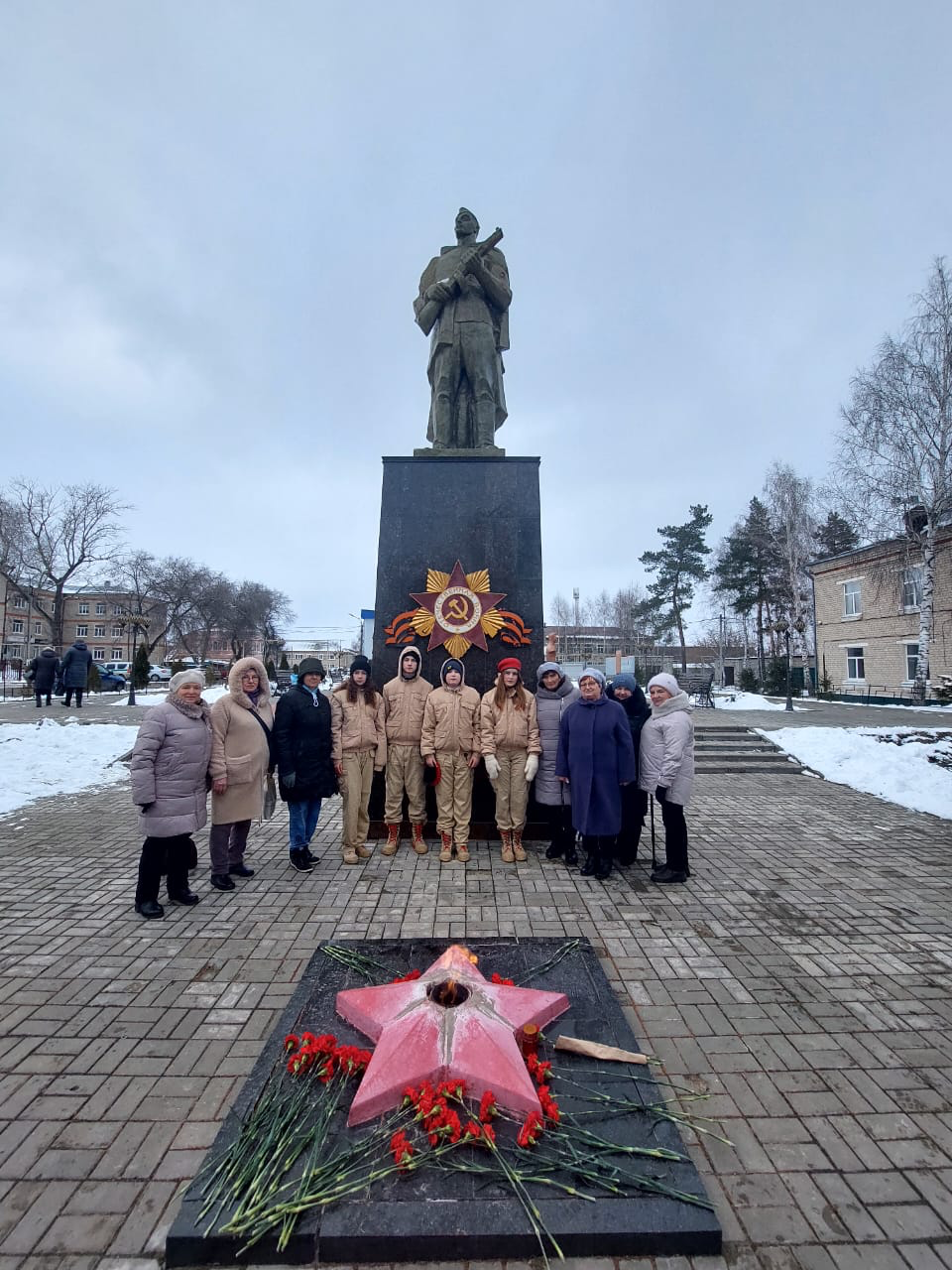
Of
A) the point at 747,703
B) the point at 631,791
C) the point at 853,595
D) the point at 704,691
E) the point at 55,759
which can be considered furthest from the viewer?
the point at 853,595

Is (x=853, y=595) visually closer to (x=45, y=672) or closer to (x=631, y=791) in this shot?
(x=631, y=791)

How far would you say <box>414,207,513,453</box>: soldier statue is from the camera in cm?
703

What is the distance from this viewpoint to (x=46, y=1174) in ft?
6.59

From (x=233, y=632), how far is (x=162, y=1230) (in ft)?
179

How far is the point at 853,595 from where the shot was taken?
2823cm

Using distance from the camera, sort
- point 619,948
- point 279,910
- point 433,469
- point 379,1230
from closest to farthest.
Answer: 1. point 379,1230
2. point 619,948
3. point 279,910
4. point 433,469

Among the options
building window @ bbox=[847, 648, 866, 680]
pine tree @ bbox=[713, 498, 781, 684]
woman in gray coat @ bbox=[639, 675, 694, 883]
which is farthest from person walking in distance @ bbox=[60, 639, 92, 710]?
pine tree @ bbox=[713, 498, 781, 684]

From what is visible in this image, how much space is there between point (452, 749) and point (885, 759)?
7392mm

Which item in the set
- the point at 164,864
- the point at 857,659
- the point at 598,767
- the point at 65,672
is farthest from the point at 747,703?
the point at 65,672

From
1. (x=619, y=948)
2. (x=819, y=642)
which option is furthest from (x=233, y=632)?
(x=619, y=948)

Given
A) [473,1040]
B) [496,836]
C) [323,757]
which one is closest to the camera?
[473,1040]

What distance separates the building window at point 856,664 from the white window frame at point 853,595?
1.55m

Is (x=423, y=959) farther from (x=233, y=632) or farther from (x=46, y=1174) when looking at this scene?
(x=233, y=632)

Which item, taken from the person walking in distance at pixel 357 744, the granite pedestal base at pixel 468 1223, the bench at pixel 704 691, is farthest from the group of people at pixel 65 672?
the granite pedestal base at pixel 468 1223
